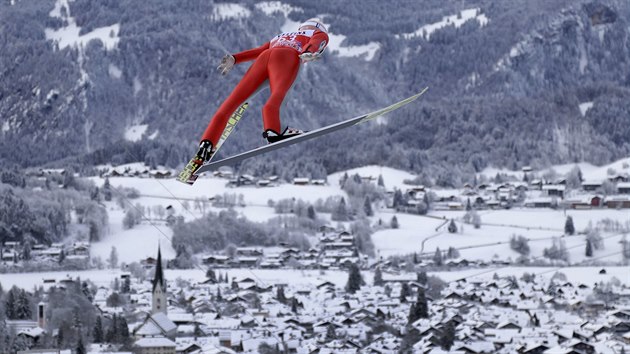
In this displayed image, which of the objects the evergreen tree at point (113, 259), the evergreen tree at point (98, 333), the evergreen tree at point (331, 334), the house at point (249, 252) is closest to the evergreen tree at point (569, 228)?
the house at point (249, 252)

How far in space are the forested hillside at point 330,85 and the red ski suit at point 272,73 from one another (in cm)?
11750

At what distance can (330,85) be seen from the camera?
602 ft

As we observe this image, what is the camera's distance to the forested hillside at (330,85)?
150000 mm

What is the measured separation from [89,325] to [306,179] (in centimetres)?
6502

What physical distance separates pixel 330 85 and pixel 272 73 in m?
171

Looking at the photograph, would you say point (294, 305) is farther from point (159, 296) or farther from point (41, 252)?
point (41, 252)

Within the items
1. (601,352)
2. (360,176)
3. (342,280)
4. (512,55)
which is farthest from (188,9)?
Answer: (601,352)

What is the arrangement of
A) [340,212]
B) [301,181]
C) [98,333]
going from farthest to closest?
1. [301,181]
2. [340,212]
3. [98,333]

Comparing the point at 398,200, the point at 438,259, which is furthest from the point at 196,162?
the point at 398,200

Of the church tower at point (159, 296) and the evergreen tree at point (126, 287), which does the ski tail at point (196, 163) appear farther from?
the evergreen tree at point (126, 287)

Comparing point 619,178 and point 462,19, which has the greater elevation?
point 462,19

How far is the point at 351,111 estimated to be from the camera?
180375 millimetres

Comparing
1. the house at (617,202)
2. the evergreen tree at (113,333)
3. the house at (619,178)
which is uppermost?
the house at (619,178)

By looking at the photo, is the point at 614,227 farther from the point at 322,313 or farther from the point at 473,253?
the point at 322,313
